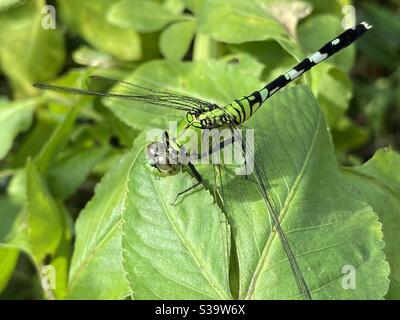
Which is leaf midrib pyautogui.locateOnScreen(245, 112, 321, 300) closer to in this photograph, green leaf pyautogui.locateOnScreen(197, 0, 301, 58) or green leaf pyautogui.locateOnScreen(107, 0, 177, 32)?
green leaf pyautogui.locateOnScreen(197, 0, 301, 58)

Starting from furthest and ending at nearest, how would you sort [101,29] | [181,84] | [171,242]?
[101,29], [181,84], [171,242]

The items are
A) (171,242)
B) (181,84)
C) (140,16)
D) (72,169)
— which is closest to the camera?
(171,242)

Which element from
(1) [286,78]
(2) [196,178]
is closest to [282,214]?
(2) [196,178]

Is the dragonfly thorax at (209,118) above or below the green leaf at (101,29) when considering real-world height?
above

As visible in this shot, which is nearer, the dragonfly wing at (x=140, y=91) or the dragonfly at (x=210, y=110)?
the dragonfly at (x=210, y=110)

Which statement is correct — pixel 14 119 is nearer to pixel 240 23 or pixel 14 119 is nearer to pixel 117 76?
pixel 117 76

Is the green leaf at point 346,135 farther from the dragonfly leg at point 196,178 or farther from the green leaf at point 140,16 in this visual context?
the dragonfly leg at point 196,178

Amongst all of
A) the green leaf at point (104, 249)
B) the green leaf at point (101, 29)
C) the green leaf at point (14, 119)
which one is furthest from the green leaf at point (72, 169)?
the green leaf at point (101, 29)
